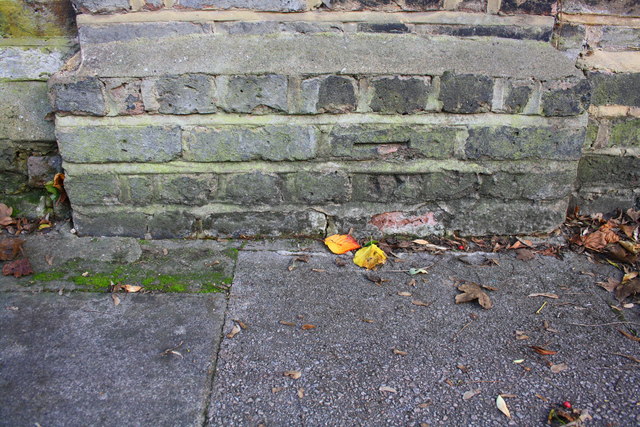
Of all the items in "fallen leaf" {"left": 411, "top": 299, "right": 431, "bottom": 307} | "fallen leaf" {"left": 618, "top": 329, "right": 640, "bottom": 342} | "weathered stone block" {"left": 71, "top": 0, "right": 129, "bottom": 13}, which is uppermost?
"weathered stone block" {"left": 71, "top": 0, "right": 129, "bottom": 13}

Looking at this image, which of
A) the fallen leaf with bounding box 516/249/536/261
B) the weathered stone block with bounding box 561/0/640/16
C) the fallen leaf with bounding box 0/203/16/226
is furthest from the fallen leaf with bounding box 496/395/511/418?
the fallen leaf with bounding box 0/203/16/226

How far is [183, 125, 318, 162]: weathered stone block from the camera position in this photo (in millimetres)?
2576

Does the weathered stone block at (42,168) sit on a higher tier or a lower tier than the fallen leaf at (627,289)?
higher

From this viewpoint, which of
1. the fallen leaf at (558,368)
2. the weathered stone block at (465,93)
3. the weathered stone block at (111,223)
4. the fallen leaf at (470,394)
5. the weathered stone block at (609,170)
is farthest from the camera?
the weathered stone block at (609,170)

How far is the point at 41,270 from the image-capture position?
8.17ft

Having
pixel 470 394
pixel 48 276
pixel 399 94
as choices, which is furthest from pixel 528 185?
pixel 48 276

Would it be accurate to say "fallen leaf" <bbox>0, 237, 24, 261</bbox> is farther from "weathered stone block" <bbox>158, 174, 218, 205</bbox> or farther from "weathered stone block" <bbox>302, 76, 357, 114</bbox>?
"weathered stone block" <bbox>302, 76, 357, 114</bbox>

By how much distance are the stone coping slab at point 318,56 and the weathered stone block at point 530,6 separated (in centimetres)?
16

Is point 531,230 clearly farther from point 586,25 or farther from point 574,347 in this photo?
point 586,25

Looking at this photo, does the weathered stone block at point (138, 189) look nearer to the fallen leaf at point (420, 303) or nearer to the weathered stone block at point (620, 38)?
the fallen leaf at point (420, 303)

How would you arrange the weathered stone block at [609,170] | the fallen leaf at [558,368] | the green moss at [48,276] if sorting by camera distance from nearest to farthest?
1. the fallen leaf at [558,368]
2. the green moss at [48,276]
3. the weathered stone block at [609,170]

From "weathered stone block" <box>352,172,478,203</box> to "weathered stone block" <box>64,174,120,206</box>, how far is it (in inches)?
51.6

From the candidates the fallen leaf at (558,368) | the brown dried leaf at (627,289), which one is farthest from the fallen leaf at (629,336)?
the fallen leaf at (558,368)

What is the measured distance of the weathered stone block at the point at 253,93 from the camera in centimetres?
247
